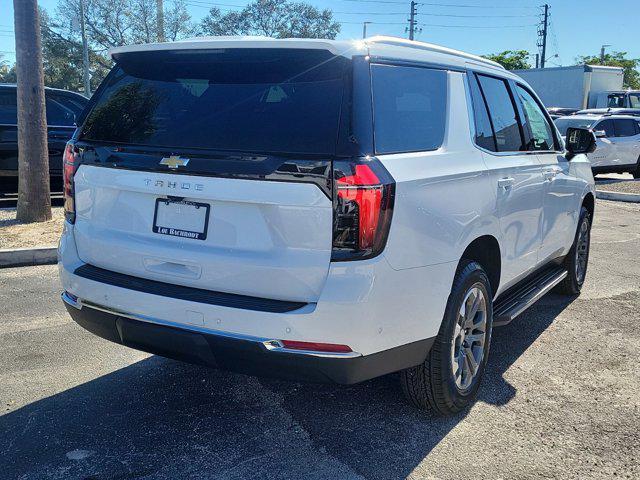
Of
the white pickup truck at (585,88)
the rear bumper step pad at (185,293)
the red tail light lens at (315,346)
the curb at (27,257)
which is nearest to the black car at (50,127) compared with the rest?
the curb at (27,257)

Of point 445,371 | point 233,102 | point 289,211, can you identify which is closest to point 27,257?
point 233,102

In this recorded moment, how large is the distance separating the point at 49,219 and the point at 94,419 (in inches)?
216

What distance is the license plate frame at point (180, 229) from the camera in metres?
Answer: 2.93

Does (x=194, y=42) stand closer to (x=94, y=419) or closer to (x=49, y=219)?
(x=94, y=419)

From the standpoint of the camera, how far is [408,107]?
320 cm

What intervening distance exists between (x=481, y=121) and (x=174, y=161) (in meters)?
1.86

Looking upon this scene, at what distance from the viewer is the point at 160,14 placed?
32094 mm

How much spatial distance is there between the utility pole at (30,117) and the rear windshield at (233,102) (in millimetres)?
5159

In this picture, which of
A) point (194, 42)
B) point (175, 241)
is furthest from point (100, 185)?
point (194, 42)

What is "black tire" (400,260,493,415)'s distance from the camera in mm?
3293

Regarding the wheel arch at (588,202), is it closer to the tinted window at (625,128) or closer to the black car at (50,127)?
the black car at (50,127)

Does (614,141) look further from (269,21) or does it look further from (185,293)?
(269,21)

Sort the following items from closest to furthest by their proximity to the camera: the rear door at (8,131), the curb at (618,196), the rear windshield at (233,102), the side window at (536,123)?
the rear windshield at (233,102) < the side window at (536,123) < the rear door at (8,131) < the curb at (618,196)

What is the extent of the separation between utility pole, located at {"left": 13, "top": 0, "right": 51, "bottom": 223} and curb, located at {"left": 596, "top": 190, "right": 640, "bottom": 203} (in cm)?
1123
